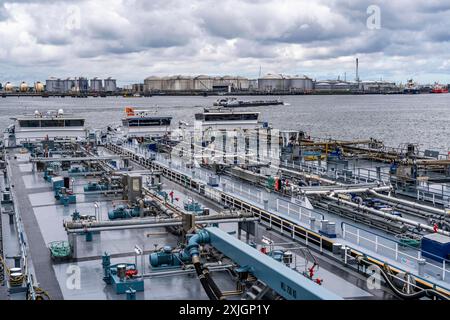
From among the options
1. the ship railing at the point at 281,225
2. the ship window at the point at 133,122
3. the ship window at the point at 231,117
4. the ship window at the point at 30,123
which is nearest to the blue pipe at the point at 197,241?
the ship railing at the point at 281,225

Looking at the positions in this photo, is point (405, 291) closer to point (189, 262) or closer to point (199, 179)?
point (189, 262)

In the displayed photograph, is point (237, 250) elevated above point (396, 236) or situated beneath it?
elevated above

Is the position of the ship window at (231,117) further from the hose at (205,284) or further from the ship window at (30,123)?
the hose at (205,284)

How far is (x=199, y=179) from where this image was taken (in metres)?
28.8

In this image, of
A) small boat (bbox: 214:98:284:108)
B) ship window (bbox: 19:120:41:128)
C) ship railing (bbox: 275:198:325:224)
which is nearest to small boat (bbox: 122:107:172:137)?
ship window (bbox: 19:120:41:128)

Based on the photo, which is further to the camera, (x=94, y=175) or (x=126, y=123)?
(x=126, y=123)

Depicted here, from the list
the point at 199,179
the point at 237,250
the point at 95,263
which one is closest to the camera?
the point at 237,250

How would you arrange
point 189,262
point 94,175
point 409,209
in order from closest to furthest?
point 189,262 < point 409,209 < point 94,175

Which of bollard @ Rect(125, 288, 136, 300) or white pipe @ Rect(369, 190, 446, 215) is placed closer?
bollard @ Rect(125, 288, 136, 300)

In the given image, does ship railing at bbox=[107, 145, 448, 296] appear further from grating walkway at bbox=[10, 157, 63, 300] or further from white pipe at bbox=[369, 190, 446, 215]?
grating walkway at bbox=[10, 157, 63, 300]

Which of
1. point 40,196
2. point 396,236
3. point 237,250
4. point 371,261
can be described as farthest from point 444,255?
point 40,196

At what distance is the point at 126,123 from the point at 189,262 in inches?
1630

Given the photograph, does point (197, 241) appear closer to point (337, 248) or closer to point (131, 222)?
point (131, 222)

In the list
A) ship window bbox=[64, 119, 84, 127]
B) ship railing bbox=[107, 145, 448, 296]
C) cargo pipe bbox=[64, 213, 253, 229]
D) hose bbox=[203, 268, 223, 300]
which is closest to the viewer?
hose bbox=[203, 268, 223, 300]
